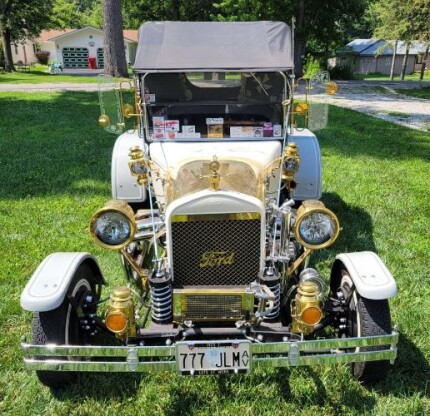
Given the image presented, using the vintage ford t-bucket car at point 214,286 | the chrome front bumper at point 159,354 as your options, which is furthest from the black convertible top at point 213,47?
the chrome front bumper at point 159,354

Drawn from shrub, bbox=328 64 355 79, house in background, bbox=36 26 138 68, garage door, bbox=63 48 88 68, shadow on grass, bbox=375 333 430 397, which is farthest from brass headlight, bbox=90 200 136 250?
garage door, bbox=63 48 88 68

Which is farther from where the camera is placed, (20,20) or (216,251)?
(20,20)

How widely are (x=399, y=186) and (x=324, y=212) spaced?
4558 mm

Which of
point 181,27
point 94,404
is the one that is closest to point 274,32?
point 181,27

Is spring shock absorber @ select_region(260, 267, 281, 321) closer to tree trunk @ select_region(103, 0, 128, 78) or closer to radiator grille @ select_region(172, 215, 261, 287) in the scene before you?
radiator grille @ select_region(172, 215, 261, 287)

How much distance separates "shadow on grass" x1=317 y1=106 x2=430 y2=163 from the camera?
349 inches

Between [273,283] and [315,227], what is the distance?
18.1 inches

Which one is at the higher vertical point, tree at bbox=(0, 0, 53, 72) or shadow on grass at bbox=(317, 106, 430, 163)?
tree at bbox=(0, 0, 53, 72)

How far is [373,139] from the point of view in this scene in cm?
1003

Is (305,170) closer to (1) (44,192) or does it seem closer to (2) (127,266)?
(2) (127,266)

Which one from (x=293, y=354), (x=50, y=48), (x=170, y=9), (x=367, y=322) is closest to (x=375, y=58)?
(x=170, y=9)

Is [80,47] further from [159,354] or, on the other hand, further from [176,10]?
[159,354]

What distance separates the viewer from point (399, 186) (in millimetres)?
6930

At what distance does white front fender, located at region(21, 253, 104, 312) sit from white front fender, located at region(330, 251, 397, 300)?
182 cm
